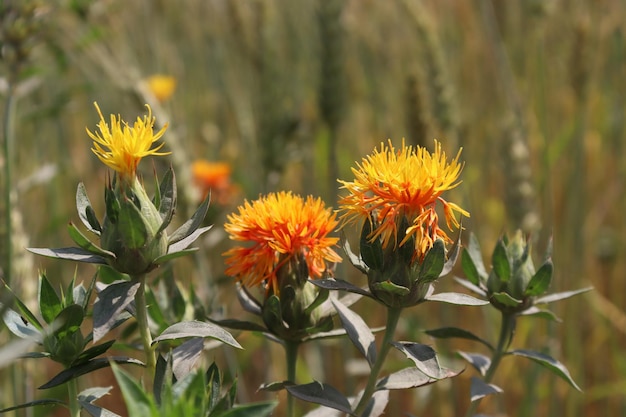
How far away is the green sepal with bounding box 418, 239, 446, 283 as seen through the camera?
3.42ft

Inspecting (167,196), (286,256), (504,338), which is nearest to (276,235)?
(286,256)

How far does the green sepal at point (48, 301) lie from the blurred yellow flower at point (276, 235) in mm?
276

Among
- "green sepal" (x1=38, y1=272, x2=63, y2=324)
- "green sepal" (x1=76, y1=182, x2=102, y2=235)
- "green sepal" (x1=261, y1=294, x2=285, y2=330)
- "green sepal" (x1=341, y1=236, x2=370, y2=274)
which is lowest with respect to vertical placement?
"green sepal" (x1=261, y1=294, x2=285, y2=330)

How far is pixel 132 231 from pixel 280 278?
331mm

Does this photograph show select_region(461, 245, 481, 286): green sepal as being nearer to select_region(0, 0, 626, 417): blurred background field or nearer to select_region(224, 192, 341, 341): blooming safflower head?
select_region(224, 192, 341, 341): blooming safflower head

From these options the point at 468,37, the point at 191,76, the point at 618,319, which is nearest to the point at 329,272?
the point at 618,319

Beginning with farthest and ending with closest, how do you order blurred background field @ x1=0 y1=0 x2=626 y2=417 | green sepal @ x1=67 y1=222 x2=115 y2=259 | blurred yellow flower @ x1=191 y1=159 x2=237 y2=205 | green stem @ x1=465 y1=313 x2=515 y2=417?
blurred yellow flower @ x1=191 y1=159 x2=237 y2=205 < blurred background field @ x1=0 y1=0 x2=626 y2=417 < green stem @ x1=465 y1=313 x2=515 y2=417 < green sepal @ x1=67 y1=222 x2=115 y2=259

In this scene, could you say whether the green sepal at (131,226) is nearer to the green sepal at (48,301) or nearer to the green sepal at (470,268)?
the green sepal at (48,301)

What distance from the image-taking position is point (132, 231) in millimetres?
988

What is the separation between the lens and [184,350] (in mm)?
1102

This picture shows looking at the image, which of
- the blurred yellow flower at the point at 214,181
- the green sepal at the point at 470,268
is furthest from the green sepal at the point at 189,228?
the blurred yellow flower at the point at 214,181

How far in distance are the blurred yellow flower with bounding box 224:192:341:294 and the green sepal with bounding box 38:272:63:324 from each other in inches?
10.9

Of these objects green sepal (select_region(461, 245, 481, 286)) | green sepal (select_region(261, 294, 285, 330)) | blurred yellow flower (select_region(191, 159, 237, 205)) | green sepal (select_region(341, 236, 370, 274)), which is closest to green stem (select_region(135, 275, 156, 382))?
green sepal (select_region(261, 294, 285, 330))

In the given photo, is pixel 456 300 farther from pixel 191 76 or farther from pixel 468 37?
pixel 191 76
